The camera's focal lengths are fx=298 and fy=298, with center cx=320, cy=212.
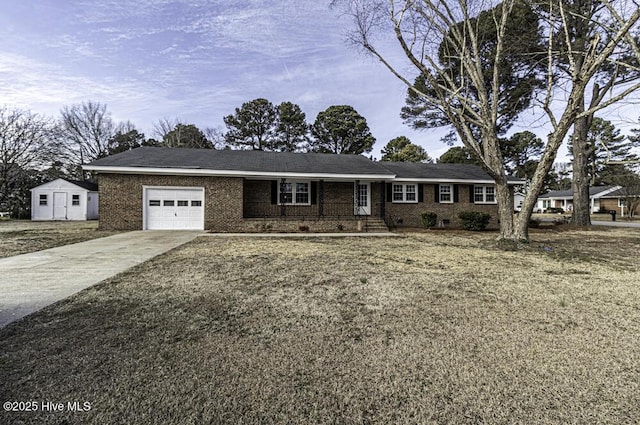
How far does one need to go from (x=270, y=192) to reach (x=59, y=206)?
18211mm

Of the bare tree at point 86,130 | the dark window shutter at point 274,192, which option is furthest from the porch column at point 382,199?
the bare tree at point 86,130

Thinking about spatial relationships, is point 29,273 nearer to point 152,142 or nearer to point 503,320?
point 503,320

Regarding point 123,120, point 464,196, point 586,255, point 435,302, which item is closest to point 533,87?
point 464,196

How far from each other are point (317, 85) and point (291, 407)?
20.6 m

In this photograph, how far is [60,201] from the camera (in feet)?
73.3

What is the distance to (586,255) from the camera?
Result: 27.9ft

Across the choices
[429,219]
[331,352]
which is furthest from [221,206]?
[331,352]

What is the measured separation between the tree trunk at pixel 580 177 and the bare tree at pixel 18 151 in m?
40.9

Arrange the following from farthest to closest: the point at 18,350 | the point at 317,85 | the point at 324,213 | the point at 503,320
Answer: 1. the point at 317,85
2. the point at 324,213
3. the point at 503,320
4. the point at 18,350

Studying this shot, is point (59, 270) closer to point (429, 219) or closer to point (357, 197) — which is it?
point (357, 197)

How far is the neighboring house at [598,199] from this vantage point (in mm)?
35875

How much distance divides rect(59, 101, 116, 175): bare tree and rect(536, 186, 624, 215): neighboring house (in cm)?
5693

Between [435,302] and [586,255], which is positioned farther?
[586,255]

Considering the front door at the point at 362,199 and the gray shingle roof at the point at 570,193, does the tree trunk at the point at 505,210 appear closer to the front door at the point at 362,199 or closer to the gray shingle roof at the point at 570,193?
the front door at the point at 362,199
